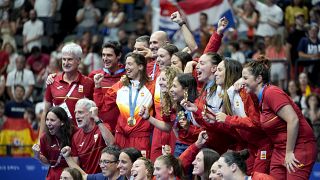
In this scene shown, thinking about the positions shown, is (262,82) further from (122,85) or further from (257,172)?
(122,85)

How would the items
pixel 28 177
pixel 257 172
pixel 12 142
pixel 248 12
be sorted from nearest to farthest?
pixel 257 172 < pixel 28 177 < pixel 12 142 < pixel 248 12

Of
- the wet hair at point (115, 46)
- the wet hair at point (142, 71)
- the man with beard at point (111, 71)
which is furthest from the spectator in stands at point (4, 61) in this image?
the wet hair at point (142, 71)

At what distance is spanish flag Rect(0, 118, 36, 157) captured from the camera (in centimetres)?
1858

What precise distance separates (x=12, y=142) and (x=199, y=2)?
4354 mm

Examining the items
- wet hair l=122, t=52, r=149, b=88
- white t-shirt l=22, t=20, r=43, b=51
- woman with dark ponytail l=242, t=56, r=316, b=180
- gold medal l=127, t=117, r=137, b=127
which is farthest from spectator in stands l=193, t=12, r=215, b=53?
woman with dark ponytail l=242, t=56, r=316, b=180

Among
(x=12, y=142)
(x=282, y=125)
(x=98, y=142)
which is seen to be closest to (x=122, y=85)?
(x=98, y=142)

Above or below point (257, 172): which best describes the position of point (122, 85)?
above

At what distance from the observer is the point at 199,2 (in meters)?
20.6

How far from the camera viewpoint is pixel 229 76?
12.2 meters

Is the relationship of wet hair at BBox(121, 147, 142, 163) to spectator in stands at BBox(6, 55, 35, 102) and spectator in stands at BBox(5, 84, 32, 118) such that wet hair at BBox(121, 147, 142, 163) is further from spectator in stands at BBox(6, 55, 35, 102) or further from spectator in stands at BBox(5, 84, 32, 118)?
spectator in stands at BBox(6, 55, 35, 102)

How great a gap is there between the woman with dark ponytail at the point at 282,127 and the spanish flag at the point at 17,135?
747 cm

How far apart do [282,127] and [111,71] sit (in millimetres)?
3354

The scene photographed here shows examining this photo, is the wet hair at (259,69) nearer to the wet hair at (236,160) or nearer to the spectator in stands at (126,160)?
the wet hair at (236,160)

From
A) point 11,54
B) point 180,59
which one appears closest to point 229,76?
point 180,59
